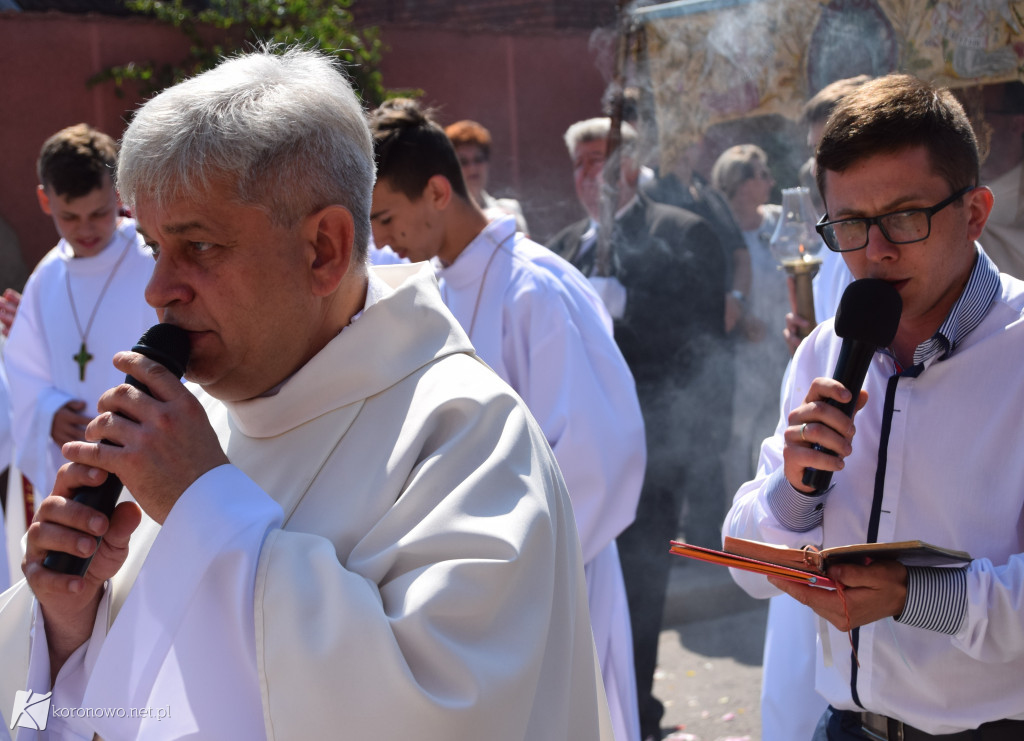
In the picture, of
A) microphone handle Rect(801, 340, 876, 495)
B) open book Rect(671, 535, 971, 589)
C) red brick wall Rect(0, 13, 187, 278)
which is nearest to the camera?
open book Rect(671, 535, 971, 589)

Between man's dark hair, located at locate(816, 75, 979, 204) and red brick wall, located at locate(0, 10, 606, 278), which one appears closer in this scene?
man's dark hair, located at locate(816, 75, 979, 204)

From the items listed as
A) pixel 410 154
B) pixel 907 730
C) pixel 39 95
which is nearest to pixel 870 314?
pixel 907 730

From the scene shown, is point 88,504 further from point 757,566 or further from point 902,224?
point 902,224

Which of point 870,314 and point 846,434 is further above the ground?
point 870,314

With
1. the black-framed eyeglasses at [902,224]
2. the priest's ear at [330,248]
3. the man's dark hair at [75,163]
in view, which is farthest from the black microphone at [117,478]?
the man's dark hair at [75,163]

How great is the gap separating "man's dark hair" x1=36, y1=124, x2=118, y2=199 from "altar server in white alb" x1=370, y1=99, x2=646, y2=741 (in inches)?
63.0

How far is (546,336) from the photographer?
3.63 metres

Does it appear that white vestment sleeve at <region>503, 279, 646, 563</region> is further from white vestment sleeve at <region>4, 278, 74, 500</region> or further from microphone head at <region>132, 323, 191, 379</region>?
white vestment sleeve at <region>4, 278, 74, 500</region>

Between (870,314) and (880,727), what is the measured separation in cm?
89

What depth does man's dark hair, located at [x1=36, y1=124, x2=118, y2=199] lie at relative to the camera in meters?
4.74

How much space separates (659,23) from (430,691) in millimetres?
4573

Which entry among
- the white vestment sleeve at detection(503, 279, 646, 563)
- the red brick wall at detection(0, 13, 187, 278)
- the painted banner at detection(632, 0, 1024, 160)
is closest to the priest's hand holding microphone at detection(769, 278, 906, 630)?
the white vestment sleeve at detection(503, 279, 646, 563)

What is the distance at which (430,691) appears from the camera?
58.7 inches

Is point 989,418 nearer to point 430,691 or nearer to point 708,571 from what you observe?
point 430,691
